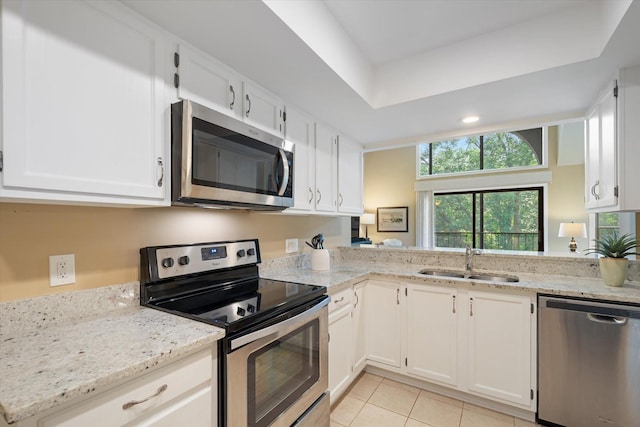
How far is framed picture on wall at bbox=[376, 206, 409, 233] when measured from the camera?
282 inches

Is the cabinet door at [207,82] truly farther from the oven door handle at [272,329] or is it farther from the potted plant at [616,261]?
the potted plant at [616,261]

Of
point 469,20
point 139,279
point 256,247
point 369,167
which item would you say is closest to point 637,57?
point 469,20

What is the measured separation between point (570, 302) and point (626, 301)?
245 mm

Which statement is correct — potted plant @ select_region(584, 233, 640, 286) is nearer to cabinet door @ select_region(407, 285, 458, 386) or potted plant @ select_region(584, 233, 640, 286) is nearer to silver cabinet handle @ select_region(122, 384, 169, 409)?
cabinet door @ select_region(407, 285, 458, 386)

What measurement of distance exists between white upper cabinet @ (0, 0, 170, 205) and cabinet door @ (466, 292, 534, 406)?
2084 millimetres

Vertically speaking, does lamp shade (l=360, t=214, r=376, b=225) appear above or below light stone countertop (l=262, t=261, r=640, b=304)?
above

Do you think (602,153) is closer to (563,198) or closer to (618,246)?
(618,246)

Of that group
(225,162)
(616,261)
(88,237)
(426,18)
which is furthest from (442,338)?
(88,237)

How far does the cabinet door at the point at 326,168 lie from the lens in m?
2.39

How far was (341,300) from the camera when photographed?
2066 millimetres

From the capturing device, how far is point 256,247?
6.80 ft

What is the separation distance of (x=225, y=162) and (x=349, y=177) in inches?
61.7

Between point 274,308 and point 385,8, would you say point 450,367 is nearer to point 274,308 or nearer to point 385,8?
point 274,308

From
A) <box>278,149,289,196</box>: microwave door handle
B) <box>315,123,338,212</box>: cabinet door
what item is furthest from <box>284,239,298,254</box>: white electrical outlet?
<box>278,149,289,196</box>: microwave door handle
